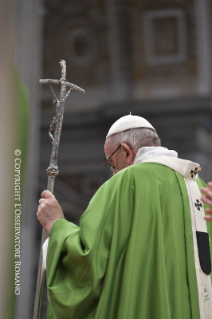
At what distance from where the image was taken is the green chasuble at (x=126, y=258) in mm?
2736

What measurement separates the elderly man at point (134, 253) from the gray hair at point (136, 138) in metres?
0.20

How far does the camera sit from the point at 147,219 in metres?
2.85

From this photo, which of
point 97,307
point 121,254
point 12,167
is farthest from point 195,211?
point 12,167

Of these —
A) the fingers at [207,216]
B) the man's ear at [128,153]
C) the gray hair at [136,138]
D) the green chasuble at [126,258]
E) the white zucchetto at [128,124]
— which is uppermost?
the white zucchetto at [128,124]

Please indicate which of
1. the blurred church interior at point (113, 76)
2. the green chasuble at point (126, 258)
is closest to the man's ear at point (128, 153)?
the green chasuble at point (126, 258)

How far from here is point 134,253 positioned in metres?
2.79

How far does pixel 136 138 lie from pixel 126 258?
2.41ft

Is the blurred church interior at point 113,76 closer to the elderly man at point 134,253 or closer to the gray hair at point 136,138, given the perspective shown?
the gray hair at point 136,138

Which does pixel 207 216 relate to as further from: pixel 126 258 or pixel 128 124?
pixel 128 124

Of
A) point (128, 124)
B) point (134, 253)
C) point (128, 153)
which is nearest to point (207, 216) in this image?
point (134, 253)

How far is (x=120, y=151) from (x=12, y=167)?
4.04 feet

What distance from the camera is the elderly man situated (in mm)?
2742

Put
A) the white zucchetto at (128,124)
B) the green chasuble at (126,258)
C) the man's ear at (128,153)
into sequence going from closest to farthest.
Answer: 1. the green chasuble at (126,258)
2. the man's ear at (128,153)
3. the white zucchetto at (128,124)

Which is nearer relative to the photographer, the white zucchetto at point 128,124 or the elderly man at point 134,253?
the elderly man at point 134,253
